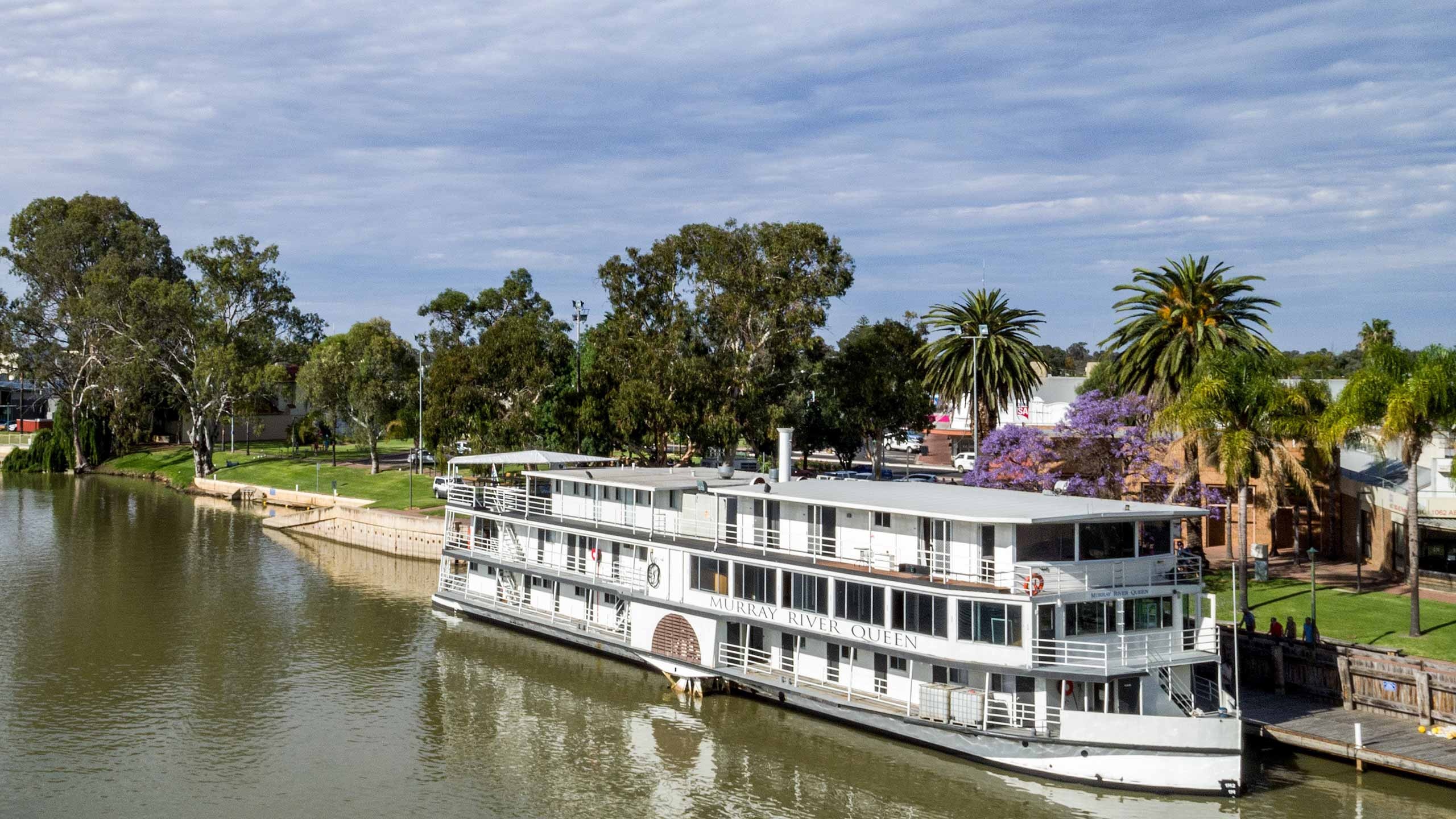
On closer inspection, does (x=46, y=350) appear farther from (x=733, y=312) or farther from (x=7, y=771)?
(x=7, y=771)

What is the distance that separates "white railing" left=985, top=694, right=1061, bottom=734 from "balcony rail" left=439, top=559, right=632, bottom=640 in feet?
48.1

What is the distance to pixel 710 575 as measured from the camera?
3791 centimetres

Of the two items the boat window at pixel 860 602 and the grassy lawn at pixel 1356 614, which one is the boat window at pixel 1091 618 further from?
the grassy lawn at pixel 1356 614

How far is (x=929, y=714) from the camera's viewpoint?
30812mm

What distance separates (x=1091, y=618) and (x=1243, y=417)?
15.1 m

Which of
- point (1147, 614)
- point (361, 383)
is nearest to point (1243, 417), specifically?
point (1147, 614)

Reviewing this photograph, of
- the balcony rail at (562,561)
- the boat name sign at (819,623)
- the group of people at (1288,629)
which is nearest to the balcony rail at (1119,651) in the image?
the boat name sign at (819,623)

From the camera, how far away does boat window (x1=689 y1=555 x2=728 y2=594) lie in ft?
123

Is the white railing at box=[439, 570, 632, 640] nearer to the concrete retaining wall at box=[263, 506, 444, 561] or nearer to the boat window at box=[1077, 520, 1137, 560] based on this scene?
the concrete retaining wall at box=[263, 506, 444, 561]

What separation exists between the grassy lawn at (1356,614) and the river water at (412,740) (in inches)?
309

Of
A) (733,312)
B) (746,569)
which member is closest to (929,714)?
(746,569)

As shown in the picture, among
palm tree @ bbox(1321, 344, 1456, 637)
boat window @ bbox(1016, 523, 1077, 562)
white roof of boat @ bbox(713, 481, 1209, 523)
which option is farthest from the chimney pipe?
palm tree @ bbox(1321, 344, 1456, 637)

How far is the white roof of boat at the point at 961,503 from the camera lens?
29.9m

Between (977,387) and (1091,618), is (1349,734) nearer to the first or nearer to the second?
(1091,618)
